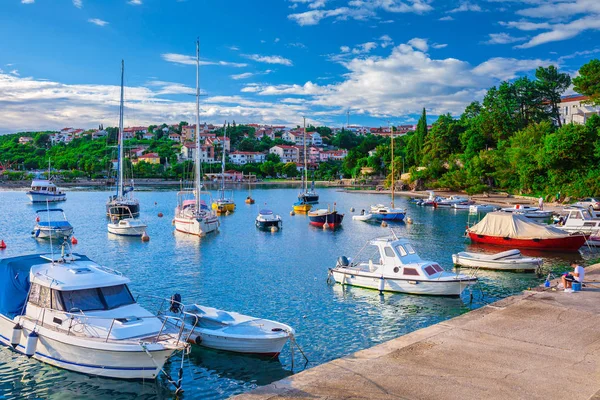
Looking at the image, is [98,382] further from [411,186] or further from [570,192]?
[411,186]

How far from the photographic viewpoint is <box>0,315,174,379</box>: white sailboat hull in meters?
13.2

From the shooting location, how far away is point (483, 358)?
13203 mm

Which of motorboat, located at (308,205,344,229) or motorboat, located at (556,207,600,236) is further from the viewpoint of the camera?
motorboat, located at (308,205,344,229)

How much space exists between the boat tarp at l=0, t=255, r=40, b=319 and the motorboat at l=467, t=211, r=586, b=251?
30821 millimetres

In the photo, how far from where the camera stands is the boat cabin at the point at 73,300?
14.2 meters

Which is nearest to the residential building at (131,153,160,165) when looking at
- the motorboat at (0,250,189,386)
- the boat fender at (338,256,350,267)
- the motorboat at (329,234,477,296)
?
the boat fender at (338,256,350,267)

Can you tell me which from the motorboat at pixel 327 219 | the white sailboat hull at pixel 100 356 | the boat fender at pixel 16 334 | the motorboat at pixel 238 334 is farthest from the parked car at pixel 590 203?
the boat fender at pixel 16 334

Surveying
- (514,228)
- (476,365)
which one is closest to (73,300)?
(476,365)

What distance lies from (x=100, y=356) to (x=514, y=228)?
31128 mm

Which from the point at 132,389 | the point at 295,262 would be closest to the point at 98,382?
the point at 132,389

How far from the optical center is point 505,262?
93.7ft

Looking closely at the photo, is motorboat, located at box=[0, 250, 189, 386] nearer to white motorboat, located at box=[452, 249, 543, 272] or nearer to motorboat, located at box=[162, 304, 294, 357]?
motorboat, located at box=[162, 304, 294, 357]

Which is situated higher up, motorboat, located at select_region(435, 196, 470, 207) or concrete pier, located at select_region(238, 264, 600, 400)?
motorboat, located at select_region(435, 196, 470, 207)

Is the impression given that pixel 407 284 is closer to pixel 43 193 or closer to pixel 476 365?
pixel 476 365
